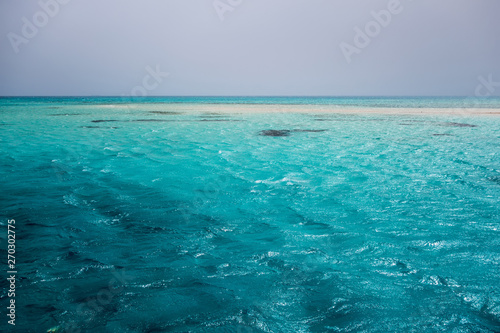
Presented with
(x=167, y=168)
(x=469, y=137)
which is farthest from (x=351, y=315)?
(x=469, y=137)

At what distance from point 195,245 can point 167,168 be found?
6686 mm

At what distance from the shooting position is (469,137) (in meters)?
21.3

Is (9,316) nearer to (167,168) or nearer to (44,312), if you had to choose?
(44,312)

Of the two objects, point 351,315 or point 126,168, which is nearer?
point 351,315

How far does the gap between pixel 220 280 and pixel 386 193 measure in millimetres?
5803

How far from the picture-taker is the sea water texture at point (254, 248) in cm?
398

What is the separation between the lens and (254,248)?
5770 millimetres

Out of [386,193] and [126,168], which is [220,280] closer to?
[386,193]

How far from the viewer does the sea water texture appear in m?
3.98

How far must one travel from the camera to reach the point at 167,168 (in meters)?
12.1

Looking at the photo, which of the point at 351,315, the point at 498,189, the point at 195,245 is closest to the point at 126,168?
the point at 195,245

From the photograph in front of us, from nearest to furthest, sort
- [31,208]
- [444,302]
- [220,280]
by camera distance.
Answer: [444,302] < [220,280] < [31,208]

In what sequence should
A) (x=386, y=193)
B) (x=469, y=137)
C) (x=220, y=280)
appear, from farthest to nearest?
(x=469, y=137)
(x=386, y=193)
(x=220, y=280)

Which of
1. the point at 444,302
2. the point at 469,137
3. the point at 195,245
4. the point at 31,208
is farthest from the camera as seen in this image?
the point at 469,137
